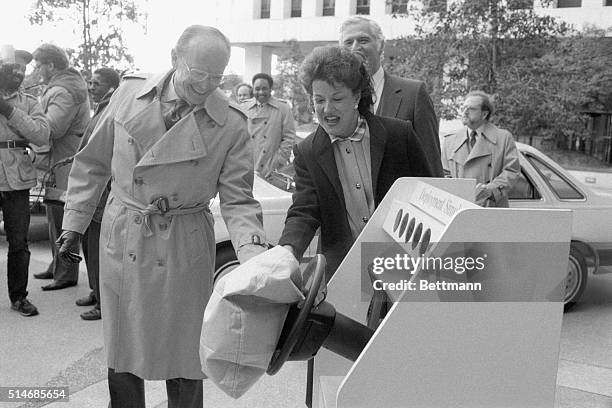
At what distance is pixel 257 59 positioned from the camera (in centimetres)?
4072

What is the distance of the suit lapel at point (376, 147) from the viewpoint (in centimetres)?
284

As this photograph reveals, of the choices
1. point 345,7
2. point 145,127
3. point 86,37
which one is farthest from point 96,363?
point 345,7

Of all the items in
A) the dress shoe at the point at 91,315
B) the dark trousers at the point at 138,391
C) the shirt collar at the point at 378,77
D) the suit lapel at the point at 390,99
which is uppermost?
the shirt collar at the point at 378,77

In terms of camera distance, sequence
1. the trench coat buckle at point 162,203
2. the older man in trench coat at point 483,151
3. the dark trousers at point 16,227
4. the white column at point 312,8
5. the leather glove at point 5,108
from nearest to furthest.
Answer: the trench coat buckle at point 162,203 < the leather glove at point 5,108 < the dark trousers at point 16,227 < the older man in trench coat at point 483,151 < the white column at point 312,8

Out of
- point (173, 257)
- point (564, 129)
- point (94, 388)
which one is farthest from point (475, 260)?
point (564, 129)

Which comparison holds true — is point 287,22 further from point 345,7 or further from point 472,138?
point 472,138

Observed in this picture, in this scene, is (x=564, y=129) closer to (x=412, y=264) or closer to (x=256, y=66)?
(x=412, y=264)

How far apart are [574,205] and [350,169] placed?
4084mm

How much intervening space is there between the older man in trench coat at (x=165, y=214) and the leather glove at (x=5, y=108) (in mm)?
2474

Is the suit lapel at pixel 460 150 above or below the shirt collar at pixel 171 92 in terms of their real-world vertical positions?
below

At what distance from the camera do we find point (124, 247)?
3029mm

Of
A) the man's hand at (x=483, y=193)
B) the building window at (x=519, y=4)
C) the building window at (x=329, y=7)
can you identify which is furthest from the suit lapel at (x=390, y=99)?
the building window at (x=329, y=7)

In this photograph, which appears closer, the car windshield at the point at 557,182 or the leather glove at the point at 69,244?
the leather glove at the point at 69,244

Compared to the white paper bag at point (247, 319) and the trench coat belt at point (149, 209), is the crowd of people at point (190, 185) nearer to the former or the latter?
the trench coat belt at point (149, 209)
